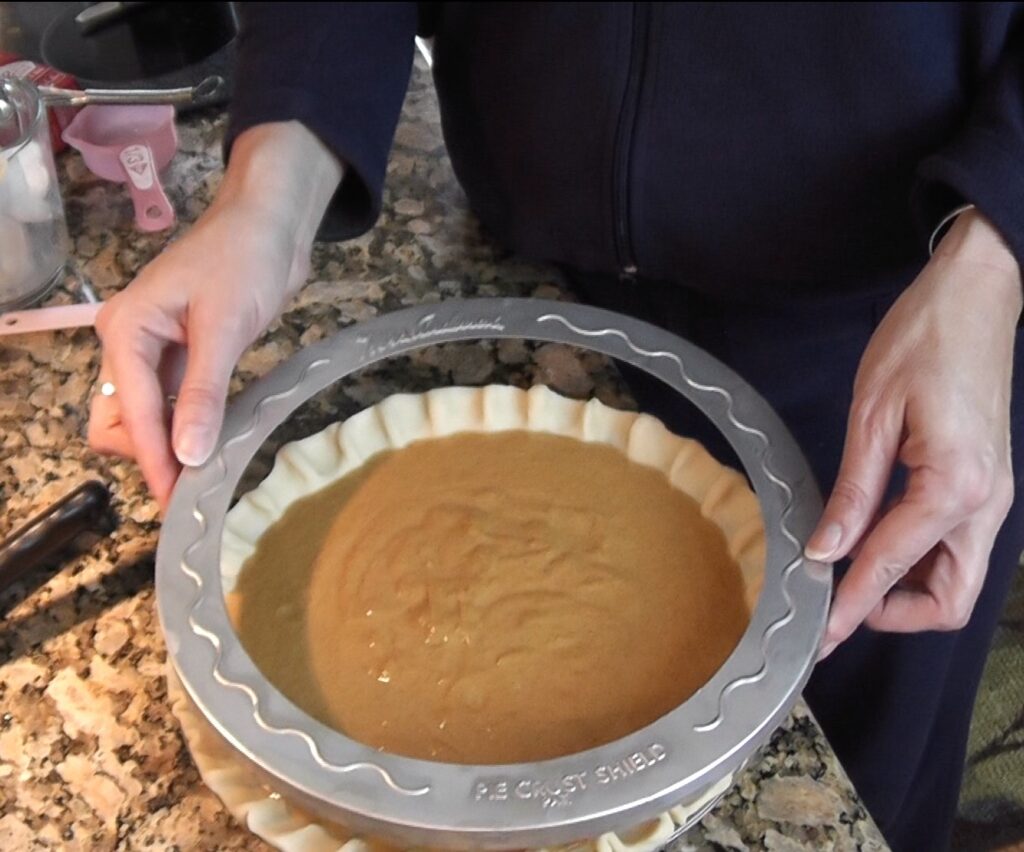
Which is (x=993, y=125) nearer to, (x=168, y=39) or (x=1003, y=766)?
(x=168, y=39)

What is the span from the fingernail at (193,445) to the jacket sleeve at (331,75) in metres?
0.19

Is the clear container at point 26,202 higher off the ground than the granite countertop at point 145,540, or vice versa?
the clear container at point 26,202

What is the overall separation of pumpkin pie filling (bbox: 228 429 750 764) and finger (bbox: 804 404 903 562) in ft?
0.23

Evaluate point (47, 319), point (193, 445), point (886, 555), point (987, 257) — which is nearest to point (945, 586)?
point (886, 555)

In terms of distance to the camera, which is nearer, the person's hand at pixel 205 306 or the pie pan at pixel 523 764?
the pie pan at pixel 523 764

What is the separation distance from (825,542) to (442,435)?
0.83 ft

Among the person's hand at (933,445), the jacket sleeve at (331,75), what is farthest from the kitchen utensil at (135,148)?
the person's hand at (933,445)

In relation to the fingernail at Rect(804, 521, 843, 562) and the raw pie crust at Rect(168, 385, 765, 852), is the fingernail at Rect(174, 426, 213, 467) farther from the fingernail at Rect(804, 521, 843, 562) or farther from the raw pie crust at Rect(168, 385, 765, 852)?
the fingernail at Rect(804, 521, 843, 562)

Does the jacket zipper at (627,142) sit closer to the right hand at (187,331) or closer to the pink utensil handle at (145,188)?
the right hand at (187,331)

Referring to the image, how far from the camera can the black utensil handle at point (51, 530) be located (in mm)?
602

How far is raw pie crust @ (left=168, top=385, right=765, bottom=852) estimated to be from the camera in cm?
54

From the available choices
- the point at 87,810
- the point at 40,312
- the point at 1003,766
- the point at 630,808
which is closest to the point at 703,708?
the point at 630,808

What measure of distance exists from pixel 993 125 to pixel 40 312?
65 cm

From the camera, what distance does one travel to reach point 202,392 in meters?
0.57
